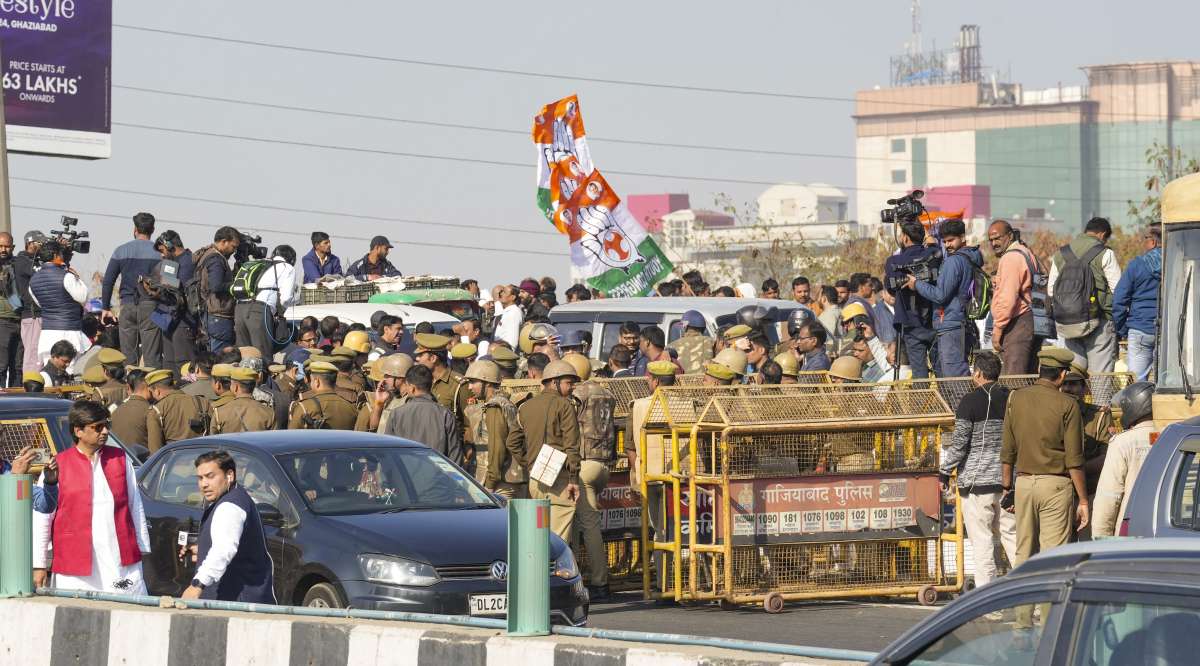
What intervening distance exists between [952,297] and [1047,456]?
4.25 meters

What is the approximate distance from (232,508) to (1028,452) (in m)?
5.62

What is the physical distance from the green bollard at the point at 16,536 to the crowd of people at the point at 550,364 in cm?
69

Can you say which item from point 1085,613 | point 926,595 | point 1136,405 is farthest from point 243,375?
point 1085,613

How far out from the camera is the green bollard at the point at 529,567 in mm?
7090

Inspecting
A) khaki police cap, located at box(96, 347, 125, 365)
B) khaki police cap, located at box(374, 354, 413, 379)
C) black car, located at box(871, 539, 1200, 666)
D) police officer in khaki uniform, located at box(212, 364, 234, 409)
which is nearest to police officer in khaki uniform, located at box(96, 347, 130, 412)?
khaki police cap, located at box(96, 347, 125, 365)

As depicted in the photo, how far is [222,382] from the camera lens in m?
16.2

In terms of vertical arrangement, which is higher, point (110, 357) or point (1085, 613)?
point (110, 357)

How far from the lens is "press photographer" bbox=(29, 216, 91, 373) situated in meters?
20.6

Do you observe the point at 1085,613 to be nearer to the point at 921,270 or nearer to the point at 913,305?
the point at 921,270

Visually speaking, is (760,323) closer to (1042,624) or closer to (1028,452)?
(1028,452)

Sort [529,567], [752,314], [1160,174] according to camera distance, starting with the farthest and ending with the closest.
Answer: [1160,174] → [752,314] → [529,567]

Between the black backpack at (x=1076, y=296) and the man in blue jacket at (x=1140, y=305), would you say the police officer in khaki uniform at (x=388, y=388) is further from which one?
the man in blue jacket at (x=1140, y=305)

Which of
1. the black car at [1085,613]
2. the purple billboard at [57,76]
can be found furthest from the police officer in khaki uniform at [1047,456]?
the purple billboard at [57,76]

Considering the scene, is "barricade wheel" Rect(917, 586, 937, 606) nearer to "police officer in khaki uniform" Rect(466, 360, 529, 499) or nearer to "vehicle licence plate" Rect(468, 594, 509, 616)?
"police officer in khaki uniform" Rect(466, 360, 529, 499)
